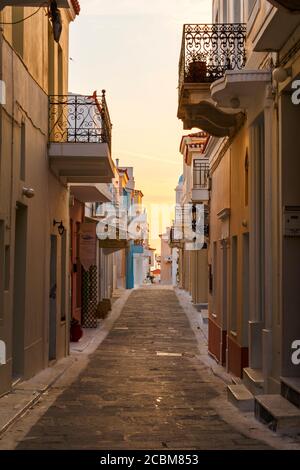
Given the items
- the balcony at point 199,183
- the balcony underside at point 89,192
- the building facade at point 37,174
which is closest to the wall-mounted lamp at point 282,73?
the building facade at point 37,174

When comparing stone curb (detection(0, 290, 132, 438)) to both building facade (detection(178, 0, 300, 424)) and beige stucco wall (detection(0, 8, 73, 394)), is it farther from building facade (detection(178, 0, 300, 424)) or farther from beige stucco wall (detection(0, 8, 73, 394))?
building facade (detection(178, 0, 300, 424))

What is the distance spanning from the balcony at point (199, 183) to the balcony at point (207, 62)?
44.8 ft

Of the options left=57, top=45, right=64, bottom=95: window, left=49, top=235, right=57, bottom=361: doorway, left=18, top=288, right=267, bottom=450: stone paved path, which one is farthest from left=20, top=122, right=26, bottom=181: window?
left=57, top=45, right=64, bottom=95: window

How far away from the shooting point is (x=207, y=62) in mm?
13367

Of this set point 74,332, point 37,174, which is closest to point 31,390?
point 37,174

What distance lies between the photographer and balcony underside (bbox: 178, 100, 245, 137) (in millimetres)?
13383

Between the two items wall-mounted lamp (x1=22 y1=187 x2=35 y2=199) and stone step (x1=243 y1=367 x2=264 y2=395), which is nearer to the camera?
stone step (x1=243 y1=367 x2=264 y2=395)

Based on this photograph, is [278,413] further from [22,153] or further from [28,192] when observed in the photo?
[22,153]

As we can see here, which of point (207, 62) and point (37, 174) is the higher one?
point (207, 62)

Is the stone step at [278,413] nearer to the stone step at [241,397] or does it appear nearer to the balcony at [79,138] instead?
the stone step at [241,397]

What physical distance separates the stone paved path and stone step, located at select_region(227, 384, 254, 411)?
0.35 m

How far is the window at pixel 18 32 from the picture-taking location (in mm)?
11180

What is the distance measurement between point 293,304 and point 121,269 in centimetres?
4820

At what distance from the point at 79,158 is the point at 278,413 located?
8211 millimetres
